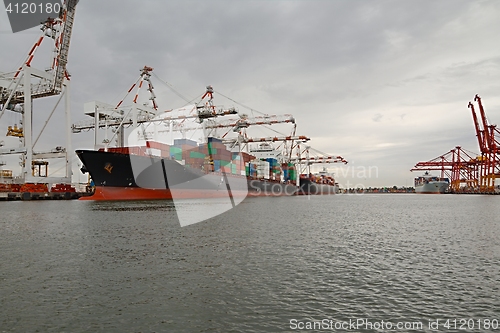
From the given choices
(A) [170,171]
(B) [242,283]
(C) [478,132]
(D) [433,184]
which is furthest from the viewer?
(D) [433,184]

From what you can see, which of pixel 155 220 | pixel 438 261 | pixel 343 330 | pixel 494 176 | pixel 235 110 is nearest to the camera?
pixel 343 330

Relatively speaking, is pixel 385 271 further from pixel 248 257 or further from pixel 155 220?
pixel 155 220

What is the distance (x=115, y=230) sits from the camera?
66.6ft

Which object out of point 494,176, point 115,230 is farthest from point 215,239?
point 494,176

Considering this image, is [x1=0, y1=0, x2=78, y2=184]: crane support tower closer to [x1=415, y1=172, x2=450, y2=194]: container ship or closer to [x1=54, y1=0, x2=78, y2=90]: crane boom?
[x1=54, y1=0, x2=78, y2=90]: crane boom

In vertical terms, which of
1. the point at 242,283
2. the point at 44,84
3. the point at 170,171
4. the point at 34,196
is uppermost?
the point at 44,84

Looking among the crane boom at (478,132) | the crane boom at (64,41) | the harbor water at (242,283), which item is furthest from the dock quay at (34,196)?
the crane boom at (478,132)

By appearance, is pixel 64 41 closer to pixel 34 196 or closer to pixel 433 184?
pixel 34 196

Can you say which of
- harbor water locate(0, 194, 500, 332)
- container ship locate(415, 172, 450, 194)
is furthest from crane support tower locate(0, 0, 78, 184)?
container ship locate(415, 172, 450, 194)

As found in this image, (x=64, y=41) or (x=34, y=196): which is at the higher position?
(x=64, y=41)

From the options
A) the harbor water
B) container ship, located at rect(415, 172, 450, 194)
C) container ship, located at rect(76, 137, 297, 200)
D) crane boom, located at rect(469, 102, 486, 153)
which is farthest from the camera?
container ship, located at rect(415, 172, 450, 194)

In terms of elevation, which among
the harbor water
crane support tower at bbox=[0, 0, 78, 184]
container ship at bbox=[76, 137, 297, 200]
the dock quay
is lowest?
the harbor water

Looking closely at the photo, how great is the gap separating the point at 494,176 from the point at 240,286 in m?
106

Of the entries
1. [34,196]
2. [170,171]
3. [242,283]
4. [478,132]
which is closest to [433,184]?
[478,132]
